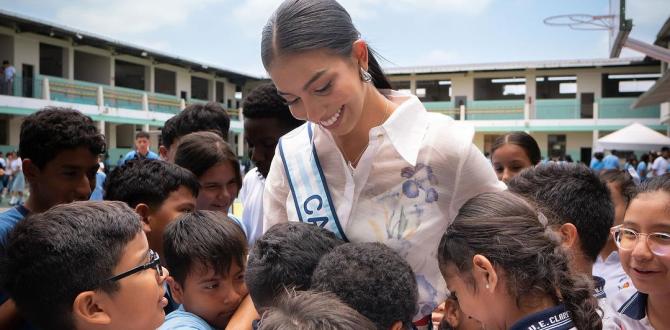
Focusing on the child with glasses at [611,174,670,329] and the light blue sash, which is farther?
the child with glasses at [611,174,670,329]

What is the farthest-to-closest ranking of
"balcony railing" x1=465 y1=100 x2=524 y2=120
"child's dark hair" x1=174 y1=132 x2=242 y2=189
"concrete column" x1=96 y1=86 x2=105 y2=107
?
"balcony railing" x1=465 y1=100 x2=524 y2=120
"concrete column" x1=96 y1=86 x2=105 y2=107
"child's dark hair" x1=174 y1=132 x2=242 y2=189

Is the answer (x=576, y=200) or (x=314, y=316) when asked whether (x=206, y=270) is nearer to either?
(x=314, y=316)

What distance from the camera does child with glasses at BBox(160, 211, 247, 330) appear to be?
6.38 ft

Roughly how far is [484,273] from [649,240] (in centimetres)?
80

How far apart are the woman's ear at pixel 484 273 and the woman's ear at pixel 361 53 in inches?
25.6

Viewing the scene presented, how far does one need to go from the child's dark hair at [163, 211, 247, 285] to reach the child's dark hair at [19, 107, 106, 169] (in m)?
0.73

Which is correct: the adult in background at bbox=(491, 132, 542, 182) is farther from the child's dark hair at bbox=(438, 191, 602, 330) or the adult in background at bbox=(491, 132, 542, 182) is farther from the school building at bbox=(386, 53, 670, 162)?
the school building at bbox=(386, 53, 670, 162)

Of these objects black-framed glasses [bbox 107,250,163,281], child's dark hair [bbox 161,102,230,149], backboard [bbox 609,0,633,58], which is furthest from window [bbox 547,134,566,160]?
black-framed glasses [bbox 107,250,163,281]

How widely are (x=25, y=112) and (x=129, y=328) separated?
18.8 m

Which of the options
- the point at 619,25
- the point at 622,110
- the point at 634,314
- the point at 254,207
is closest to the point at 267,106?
the point at 254,207

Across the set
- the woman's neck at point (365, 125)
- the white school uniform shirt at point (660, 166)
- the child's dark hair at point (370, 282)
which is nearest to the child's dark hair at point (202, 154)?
the woman's neck at point (365, 125)

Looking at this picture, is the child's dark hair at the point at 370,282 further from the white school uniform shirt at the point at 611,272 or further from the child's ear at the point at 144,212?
the white school uniform shirt at the point at 611,272

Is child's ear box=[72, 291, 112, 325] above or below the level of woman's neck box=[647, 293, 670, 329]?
above

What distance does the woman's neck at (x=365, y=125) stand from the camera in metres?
1.72
